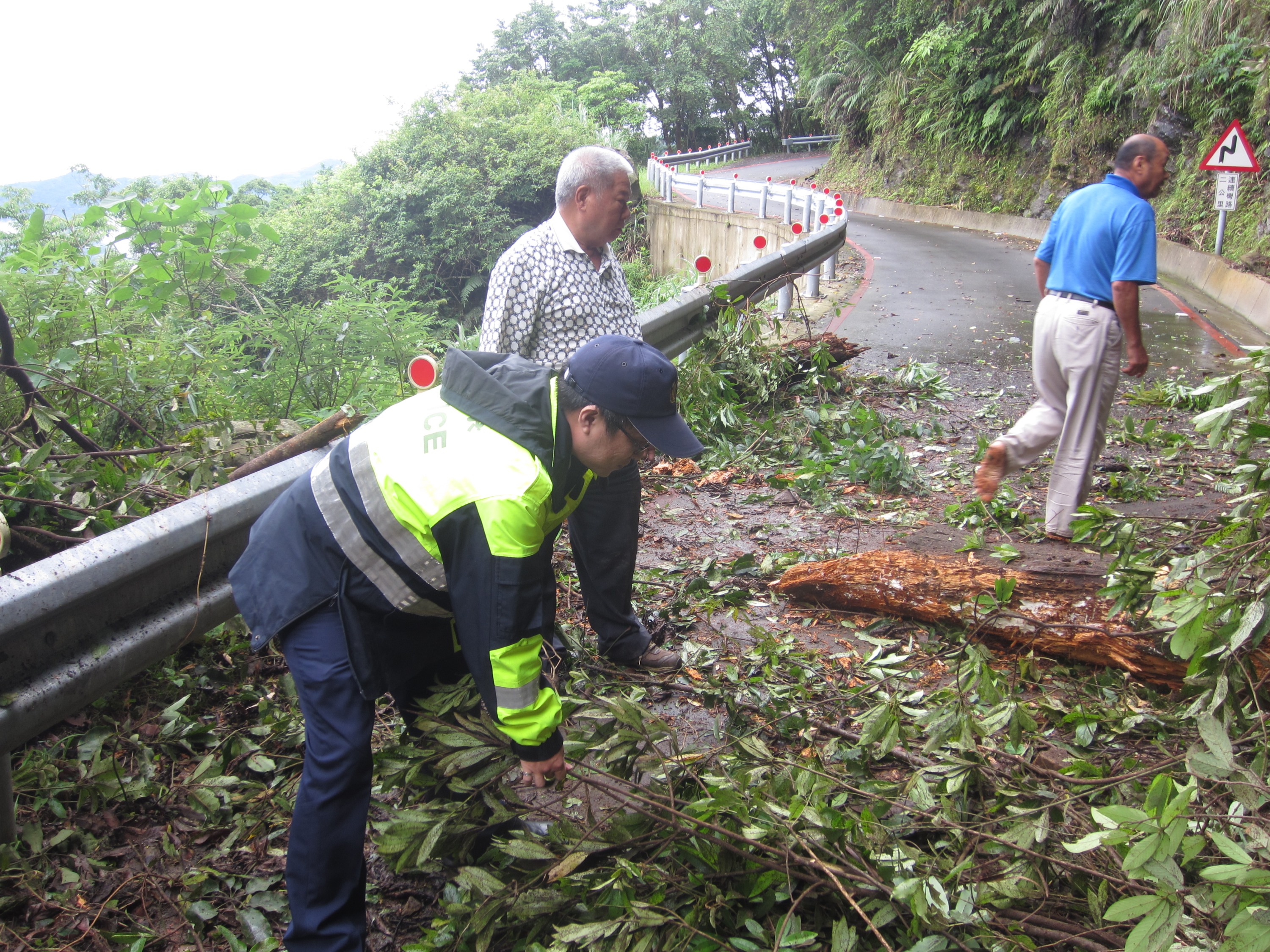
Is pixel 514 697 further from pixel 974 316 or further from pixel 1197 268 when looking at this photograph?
pixel 1197 268

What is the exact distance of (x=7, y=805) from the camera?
7.26ft

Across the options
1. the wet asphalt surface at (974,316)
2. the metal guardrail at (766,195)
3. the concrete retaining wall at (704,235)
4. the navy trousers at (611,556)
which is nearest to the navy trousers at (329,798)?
the navy trousers at (611,556)

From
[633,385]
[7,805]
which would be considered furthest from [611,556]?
[7,805]

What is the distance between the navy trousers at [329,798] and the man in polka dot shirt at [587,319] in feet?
4.56

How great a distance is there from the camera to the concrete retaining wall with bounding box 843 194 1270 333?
1085 cm

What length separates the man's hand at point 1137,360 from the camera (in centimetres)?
450

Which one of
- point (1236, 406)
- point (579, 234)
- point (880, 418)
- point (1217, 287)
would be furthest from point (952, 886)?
point (1217, 287)

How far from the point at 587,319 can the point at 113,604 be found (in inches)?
81.1

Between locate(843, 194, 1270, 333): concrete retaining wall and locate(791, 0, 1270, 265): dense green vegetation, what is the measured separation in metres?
0.38

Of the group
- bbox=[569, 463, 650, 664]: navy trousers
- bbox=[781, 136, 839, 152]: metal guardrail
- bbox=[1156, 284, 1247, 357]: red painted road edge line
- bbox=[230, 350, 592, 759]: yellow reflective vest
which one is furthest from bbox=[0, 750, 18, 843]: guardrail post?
bbox=[781, 136, 839, 152]: metal guardrail

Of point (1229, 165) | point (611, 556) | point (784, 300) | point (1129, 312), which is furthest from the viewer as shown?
point (1229, 165)

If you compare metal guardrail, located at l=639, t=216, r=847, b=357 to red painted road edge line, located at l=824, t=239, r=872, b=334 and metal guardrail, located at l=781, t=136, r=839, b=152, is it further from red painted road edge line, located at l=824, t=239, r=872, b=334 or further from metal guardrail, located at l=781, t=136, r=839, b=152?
metal guardrail, located at l=781, t=136, r=839, b=152

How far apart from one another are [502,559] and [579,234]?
207 cm

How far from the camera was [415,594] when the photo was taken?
2.19 metres
